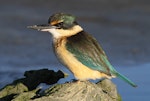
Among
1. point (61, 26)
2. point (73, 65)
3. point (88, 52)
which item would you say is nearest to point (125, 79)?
point (88, 52)

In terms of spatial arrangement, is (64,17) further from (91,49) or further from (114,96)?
(114,96)

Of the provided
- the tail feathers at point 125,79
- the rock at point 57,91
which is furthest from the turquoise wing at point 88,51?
the rock at point 57,91

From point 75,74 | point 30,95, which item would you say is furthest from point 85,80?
point 30,95

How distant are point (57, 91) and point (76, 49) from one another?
39.6 inches

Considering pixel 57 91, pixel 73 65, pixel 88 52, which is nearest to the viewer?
pixel 57 91

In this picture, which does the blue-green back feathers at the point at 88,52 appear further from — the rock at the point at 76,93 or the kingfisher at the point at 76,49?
the rock at the point at 76,93

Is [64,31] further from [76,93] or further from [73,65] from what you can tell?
[76,93]

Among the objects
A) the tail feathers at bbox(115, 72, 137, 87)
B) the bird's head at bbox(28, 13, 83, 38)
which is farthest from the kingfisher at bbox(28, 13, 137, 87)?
the tail feathers at bbox(115, 72, 137, 87)

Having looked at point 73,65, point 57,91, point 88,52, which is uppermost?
point 88,52

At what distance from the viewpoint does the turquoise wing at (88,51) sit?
455 inches

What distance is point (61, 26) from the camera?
11586mm

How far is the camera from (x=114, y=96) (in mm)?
12219

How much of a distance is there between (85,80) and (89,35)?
875mm

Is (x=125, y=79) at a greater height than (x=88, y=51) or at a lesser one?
lesser
